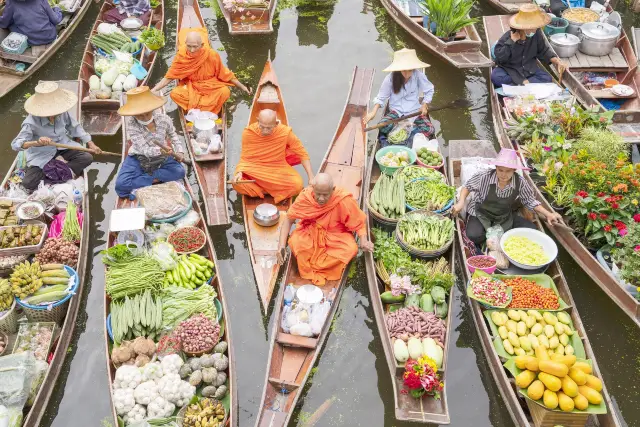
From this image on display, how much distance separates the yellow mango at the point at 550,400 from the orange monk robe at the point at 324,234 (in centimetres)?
240

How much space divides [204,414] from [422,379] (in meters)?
1.92

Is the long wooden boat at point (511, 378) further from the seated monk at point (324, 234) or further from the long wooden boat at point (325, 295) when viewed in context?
the long wooden boat at point (325, 295)

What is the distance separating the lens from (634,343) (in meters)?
6.40

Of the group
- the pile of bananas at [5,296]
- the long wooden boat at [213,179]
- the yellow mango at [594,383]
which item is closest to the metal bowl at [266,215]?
the long wooden boat at [213,179]

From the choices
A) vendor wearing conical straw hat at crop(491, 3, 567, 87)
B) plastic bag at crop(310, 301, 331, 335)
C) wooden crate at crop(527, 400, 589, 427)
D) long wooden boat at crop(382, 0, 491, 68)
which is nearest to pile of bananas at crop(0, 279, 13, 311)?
plastic bag at crop(310, 301, 331, 335)

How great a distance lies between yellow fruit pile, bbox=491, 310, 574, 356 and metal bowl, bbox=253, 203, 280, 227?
8.88ft

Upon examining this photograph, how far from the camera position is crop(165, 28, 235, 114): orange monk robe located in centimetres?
882

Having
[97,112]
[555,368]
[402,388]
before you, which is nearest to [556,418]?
[555,368]

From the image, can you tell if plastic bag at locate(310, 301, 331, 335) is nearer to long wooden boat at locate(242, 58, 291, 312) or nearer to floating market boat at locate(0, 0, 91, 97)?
long wooden boat at locate(242, 58, 291, 312)

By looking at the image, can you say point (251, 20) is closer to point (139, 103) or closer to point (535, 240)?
point (139, 103)

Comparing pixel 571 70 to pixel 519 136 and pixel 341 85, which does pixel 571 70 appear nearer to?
pixel 519 136

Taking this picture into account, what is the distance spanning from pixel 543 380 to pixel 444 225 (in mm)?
2153

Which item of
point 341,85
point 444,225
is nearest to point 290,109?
point 341,85

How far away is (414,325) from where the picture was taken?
5.86m
